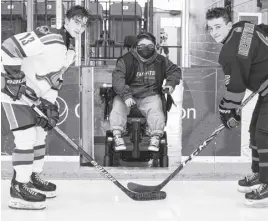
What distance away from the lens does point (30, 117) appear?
9.01ft

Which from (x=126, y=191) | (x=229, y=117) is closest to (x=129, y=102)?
(x=126, y=191)

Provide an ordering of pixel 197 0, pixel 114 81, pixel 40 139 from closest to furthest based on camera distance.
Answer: pixel 40 139, pixel 114 81, pixel 197 0

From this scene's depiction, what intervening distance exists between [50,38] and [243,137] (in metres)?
1.76

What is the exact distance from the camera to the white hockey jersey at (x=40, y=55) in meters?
2.66

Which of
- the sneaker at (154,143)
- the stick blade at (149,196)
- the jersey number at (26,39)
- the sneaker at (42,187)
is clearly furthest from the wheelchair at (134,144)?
the jersey number at (26,39)

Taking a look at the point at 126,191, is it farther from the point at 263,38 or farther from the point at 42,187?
the point at 263,38

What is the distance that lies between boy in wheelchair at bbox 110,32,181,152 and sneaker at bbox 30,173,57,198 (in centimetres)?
65

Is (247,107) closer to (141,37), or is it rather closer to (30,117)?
(141,37)

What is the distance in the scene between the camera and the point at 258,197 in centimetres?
284

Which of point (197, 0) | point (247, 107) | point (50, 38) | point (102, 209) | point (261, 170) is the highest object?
point (197, 0)

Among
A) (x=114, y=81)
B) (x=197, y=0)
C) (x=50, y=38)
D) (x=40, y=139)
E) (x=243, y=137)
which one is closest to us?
(x=50, y=38)

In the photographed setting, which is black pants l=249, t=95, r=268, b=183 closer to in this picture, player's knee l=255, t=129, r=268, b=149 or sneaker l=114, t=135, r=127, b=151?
player's knee l=255, t=129, r=268, b=149

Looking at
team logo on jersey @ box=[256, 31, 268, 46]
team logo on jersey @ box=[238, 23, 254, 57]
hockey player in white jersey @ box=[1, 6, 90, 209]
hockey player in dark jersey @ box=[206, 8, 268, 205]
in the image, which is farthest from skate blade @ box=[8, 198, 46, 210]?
team logo on jersey @ box=[256, 31, 268, 46]

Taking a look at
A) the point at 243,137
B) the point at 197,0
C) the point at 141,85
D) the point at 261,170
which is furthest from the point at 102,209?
the point at 197,0
